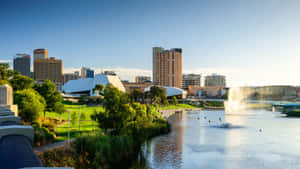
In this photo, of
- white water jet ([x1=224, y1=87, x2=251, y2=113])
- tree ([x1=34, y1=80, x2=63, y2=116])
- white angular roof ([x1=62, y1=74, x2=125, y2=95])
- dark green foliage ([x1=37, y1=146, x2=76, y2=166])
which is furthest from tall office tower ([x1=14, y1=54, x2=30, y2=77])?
dark green foliage ([x1=37, y1=146, x2=76, y2=166])

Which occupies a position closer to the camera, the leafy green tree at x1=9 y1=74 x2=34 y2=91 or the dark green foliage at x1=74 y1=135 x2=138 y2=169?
the dark green foliage at x1=74 y1=135 x2=138 y2=169

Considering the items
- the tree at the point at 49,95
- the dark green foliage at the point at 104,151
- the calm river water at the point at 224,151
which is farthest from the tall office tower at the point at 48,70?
the dark green foliage at the point at 104,151

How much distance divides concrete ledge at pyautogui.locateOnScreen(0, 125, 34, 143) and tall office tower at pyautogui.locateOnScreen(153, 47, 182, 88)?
524 ft

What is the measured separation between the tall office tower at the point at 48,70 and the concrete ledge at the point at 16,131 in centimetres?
18722

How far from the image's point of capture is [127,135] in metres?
18.8

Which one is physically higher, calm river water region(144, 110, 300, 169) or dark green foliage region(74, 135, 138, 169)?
dark green foliage region(74, 135, 138, 169)

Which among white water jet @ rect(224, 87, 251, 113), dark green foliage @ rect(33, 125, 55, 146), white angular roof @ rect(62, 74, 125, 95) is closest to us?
dark green foliage @ rect(33, 125, 55, 146)

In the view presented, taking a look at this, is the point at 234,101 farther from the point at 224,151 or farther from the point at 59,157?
the point at 59,157

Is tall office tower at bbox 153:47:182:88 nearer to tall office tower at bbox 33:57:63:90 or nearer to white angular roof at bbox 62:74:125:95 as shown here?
white angular roof at bbox 62:74:125:95

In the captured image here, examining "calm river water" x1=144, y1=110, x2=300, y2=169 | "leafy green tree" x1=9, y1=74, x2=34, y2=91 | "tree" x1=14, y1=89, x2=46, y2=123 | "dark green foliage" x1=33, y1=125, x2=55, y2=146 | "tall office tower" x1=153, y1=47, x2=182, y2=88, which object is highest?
"tall office tower" x1=153, y1=47, x2=182, y2=88

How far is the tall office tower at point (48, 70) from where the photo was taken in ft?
609

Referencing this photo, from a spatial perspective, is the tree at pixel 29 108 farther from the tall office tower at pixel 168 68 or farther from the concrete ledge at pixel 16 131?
the tall office tower at pixel 168 68

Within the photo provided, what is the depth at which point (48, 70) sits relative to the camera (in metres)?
187

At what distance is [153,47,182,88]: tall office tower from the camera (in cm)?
16662
